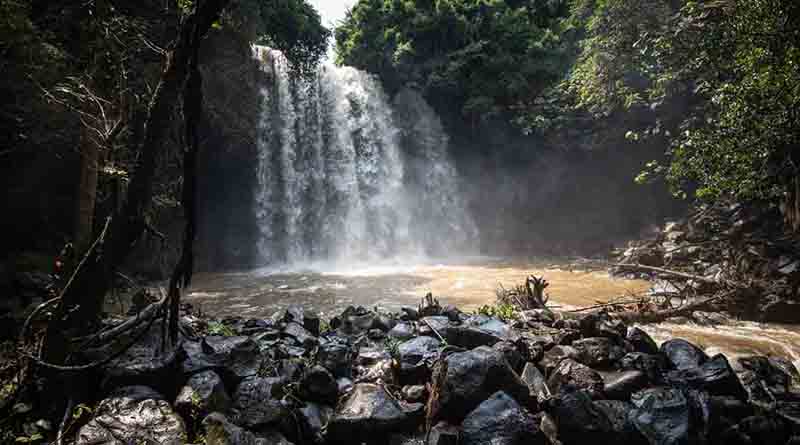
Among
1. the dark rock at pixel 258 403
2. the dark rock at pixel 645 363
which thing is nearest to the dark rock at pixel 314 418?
the dark rock at pixel 258 403

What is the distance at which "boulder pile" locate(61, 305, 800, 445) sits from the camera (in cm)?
258

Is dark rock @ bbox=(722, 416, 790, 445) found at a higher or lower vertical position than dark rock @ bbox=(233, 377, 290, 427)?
lower

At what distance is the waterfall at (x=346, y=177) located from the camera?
1777 centimetres

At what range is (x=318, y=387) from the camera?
3.06 meters

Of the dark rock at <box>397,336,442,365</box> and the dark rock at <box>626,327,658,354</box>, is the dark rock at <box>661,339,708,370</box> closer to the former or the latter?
the dark rock at <box>626,327,658,354</box>

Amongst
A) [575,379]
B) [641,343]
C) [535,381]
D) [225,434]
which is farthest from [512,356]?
[225,434]

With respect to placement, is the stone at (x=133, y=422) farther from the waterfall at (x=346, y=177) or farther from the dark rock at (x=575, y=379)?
the waterfall at (x=346, y=177)

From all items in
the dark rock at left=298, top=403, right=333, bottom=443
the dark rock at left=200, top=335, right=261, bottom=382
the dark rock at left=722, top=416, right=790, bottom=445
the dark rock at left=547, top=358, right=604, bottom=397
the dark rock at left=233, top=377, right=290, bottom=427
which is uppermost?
the dark rock at left=200, top=335, right=261, bottom=382

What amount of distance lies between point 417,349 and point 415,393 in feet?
2.18

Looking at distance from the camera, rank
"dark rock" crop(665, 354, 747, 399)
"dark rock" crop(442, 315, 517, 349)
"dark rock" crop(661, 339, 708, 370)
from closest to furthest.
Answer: "dark rock" crop(665, 354, 747, 399)
"dark rock" crop(661, 339, 708, 370)
"dark rock" crop(442, 315, 517, 349)

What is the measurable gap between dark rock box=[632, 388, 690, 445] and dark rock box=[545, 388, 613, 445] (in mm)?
315

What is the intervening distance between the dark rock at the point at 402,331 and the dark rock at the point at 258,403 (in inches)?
68.8

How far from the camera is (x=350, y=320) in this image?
530 centimetres

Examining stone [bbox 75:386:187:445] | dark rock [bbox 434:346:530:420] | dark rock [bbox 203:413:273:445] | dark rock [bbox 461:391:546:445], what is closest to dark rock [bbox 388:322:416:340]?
dark rock [bbox 434:346:530:420]
